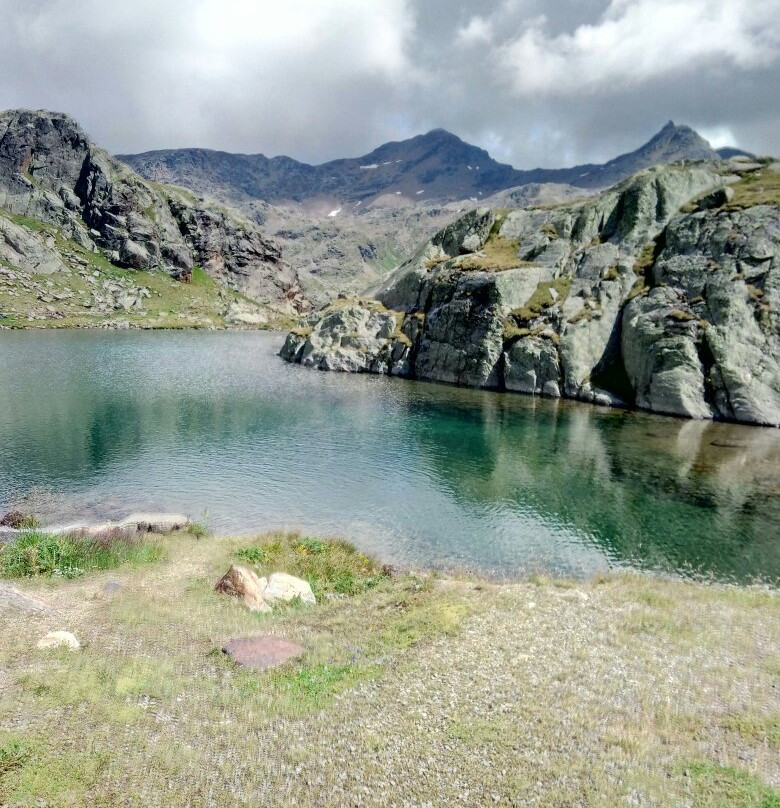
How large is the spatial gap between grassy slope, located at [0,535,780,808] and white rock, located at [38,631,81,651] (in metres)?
0.40

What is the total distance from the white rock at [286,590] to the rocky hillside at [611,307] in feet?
217

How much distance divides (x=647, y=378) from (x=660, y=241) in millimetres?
29472

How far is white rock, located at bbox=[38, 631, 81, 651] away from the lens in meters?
16.3

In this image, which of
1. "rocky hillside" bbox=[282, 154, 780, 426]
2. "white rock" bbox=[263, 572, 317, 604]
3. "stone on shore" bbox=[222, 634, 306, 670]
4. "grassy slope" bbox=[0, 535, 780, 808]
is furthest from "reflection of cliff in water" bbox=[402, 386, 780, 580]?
"stone on shore" bbox=[222, 634, 306, 670]

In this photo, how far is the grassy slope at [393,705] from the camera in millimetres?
11469

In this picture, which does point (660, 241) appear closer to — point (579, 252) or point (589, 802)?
point (579, 252)

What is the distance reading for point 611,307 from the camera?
89.7 meters

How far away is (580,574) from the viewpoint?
3027cm

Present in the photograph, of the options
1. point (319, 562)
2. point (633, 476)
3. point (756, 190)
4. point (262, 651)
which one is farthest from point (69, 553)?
point (756, 190)

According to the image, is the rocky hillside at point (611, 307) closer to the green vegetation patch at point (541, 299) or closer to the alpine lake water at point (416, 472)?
the green vegetation patch at point (541, 299)

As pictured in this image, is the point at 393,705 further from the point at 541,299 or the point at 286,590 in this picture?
the point at 541,299

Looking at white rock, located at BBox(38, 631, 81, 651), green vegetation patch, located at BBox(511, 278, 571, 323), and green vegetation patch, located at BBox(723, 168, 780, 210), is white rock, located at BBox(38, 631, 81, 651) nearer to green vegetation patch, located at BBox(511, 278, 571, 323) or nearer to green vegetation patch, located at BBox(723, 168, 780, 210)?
green vegetation patch, located at BBox(511, 278, 571, 323)

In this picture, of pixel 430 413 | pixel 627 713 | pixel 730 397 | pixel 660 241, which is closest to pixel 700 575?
pixel 627 713

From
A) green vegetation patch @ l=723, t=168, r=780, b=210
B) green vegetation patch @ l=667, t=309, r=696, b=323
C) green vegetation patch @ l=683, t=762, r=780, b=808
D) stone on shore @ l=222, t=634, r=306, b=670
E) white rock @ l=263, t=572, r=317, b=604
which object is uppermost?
green vegetation patch @ l=723, t=168, r=780, b=210
